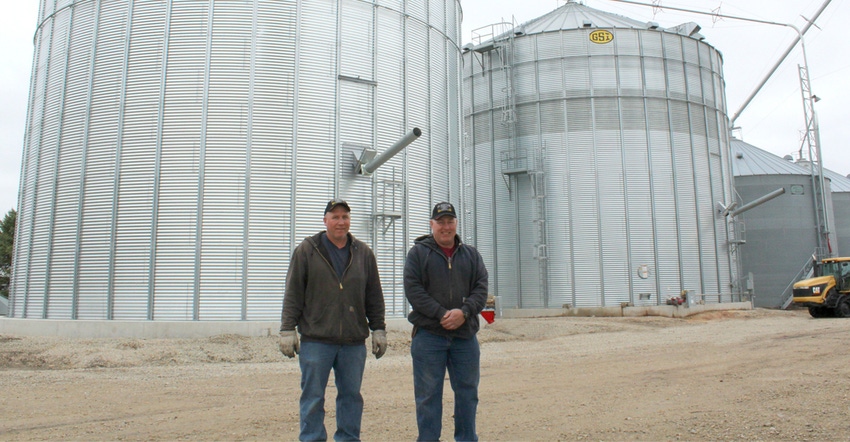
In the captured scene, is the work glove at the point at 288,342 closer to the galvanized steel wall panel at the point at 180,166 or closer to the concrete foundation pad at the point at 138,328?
the concrete foundation pad at the point at 138,328

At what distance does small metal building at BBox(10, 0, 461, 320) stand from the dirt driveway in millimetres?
1850

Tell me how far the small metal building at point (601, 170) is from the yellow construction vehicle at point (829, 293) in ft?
12.8

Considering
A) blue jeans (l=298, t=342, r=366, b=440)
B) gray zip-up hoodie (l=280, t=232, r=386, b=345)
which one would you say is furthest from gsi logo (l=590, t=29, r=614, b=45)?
blue jeans (l=298, t=342, r=366, b=440)

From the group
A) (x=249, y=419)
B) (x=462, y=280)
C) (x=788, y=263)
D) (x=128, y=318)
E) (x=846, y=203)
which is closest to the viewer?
(x=462, y=280)

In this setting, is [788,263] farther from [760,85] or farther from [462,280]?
[462,280]

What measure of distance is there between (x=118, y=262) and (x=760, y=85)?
4359cm

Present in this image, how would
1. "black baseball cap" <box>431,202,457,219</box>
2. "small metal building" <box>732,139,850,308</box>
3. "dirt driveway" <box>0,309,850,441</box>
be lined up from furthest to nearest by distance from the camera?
"small metal building" <box>732,139,850,308</box>, "dirt driveway" <box>0,309,850,441</box>, "black baseball cap" <box>431,202,457,219</box>

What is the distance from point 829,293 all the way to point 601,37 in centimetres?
1430

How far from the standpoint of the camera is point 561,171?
90.6 ft

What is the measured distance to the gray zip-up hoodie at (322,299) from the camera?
514cm

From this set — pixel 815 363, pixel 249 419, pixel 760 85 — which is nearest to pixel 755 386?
pixel 815 363

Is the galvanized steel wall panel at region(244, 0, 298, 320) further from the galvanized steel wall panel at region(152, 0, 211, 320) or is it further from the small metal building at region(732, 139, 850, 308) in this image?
the small metal building at region(732, 139, 850, 308)

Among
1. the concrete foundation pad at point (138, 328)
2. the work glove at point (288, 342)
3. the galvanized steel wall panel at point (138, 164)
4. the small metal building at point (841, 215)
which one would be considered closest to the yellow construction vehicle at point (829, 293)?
the small metal building at point (841, 215)

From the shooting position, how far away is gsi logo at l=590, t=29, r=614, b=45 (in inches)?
1117
